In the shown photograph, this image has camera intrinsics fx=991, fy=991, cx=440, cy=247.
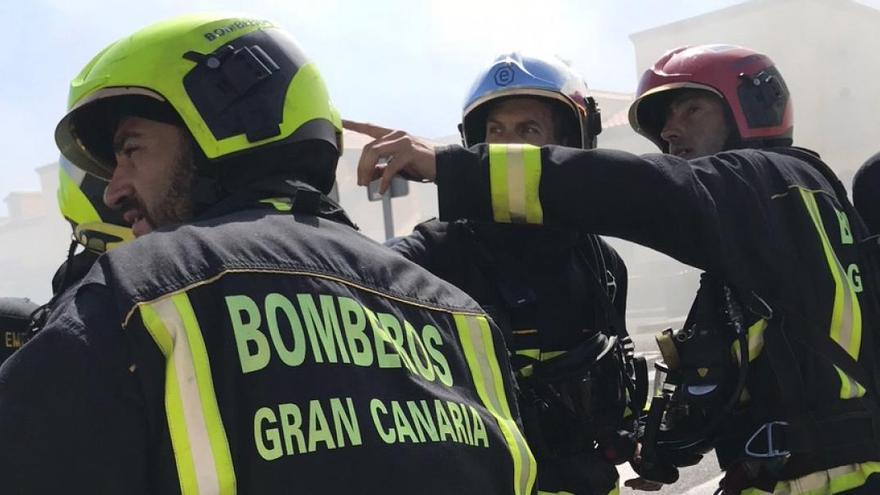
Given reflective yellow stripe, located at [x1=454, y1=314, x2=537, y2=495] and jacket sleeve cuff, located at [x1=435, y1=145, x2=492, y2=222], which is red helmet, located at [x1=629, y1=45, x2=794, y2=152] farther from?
reflective yellow stripe, located at [x1=454, y1=314, x2=537, y2=495]

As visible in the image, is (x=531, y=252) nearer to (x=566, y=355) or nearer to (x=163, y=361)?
(x=566, y=355)

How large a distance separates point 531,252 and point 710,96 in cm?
75

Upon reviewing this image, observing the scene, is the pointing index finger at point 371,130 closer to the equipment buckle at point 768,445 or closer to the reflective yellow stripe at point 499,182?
the reflective yellow stripe at point 499,182

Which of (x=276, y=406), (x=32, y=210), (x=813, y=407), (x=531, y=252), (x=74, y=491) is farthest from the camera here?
(x=32, y=210)

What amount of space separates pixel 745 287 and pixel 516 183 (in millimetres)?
586

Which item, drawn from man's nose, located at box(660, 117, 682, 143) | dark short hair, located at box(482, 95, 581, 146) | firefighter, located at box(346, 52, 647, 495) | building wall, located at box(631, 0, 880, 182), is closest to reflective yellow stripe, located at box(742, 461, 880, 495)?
firefighter, located at box(346, 52, 647, 495)

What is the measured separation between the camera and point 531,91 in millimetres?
2984

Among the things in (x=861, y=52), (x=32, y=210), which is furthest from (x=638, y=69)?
(x=32, y=210)

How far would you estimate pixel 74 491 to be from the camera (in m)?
1.20

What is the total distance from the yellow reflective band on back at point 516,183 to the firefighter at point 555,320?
0.35 metres

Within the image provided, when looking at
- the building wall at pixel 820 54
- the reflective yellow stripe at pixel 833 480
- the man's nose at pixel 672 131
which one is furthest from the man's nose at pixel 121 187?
the building wall at pixel 820 54

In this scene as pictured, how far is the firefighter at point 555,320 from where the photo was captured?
99.1 inches

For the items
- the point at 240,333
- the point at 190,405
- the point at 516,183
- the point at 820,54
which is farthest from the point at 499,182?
the point at 820,54

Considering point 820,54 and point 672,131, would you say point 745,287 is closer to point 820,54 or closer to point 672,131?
point 672,131
